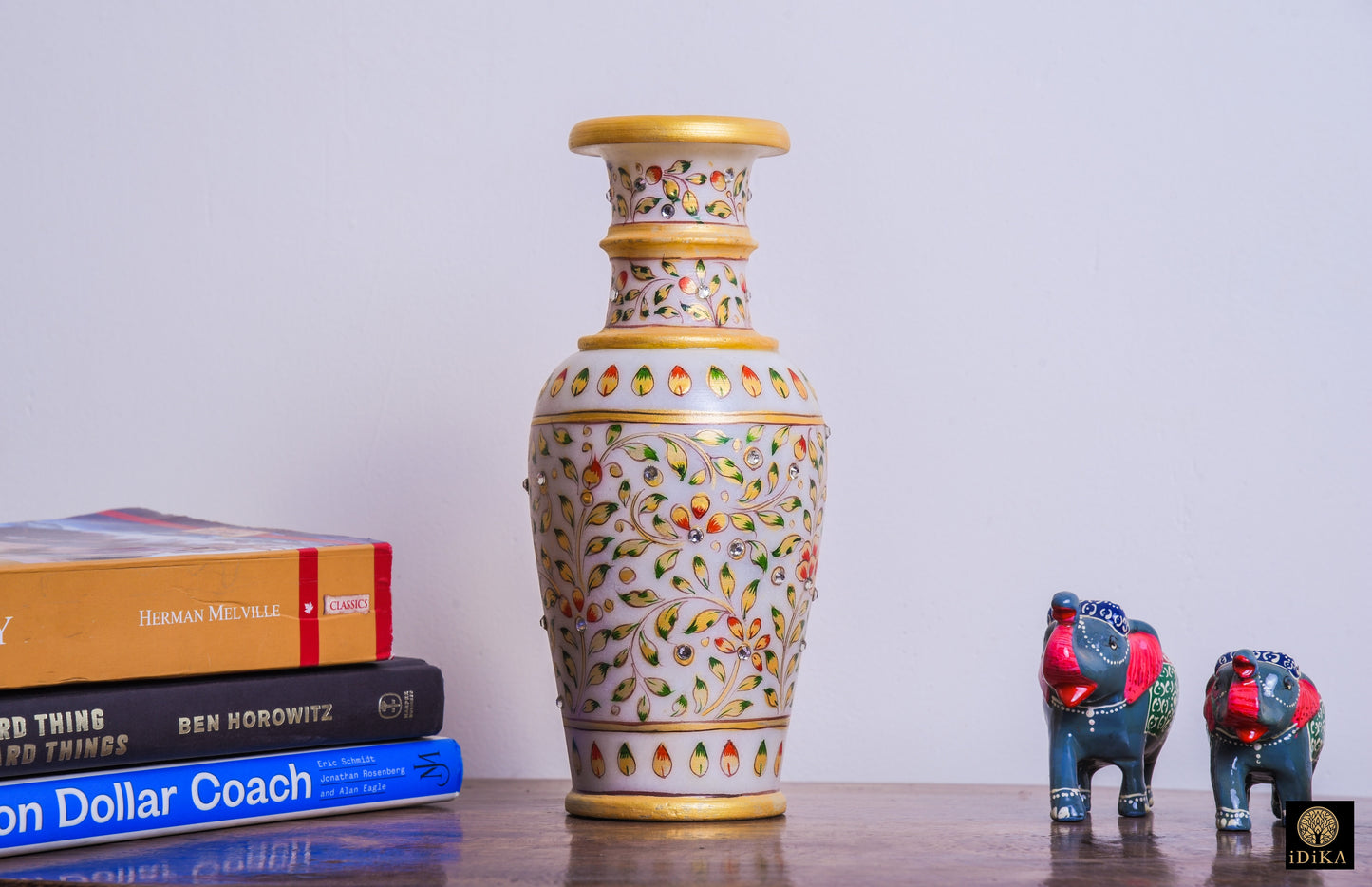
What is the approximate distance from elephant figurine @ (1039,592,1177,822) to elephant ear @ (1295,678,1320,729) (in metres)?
0.09

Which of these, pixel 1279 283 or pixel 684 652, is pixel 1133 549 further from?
pixel 684 652

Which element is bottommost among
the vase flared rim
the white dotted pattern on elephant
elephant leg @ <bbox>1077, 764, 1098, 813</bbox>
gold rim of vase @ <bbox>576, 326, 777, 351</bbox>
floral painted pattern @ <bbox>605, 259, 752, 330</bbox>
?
elephant leg @ <bbox>1077, 764, 1098, 813</bbox>

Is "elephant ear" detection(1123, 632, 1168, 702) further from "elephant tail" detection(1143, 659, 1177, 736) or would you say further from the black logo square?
the black logo square

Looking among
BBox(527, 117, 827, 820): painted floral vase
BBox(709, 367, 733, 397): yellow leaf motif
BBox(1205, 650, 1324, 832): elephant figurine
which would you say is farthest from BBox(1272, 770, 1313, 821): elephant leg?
BBox(709, 367, 733, 397): yellow leaf motif

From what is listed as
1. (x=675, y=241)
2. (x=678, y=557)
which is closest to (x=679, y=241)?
(x=675, y=241)

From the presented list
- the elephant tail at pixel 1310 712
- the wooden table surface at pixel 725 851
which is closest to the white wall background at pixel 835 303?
the wooden table surface at pixel 725 851

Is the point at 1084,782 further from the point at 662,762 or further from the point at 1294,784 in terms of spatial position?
the point at 662,762

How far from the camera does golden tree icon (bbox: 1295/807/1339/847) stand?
835 mm

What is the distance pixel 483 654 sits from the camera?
4.26 feet

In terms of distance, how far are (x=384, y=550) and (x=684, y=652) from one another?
0.77ft

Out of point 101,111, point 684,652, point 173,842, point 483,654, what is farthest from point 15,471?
point 684,652

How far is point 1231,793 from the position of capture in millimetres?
918

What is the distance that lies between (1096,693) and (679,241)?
402 mm

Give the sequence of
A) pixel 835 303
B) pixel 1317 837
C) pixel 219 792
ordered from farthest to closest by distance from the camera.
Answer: pixel 835 303, pixel 219 792, pixel 1317 837
